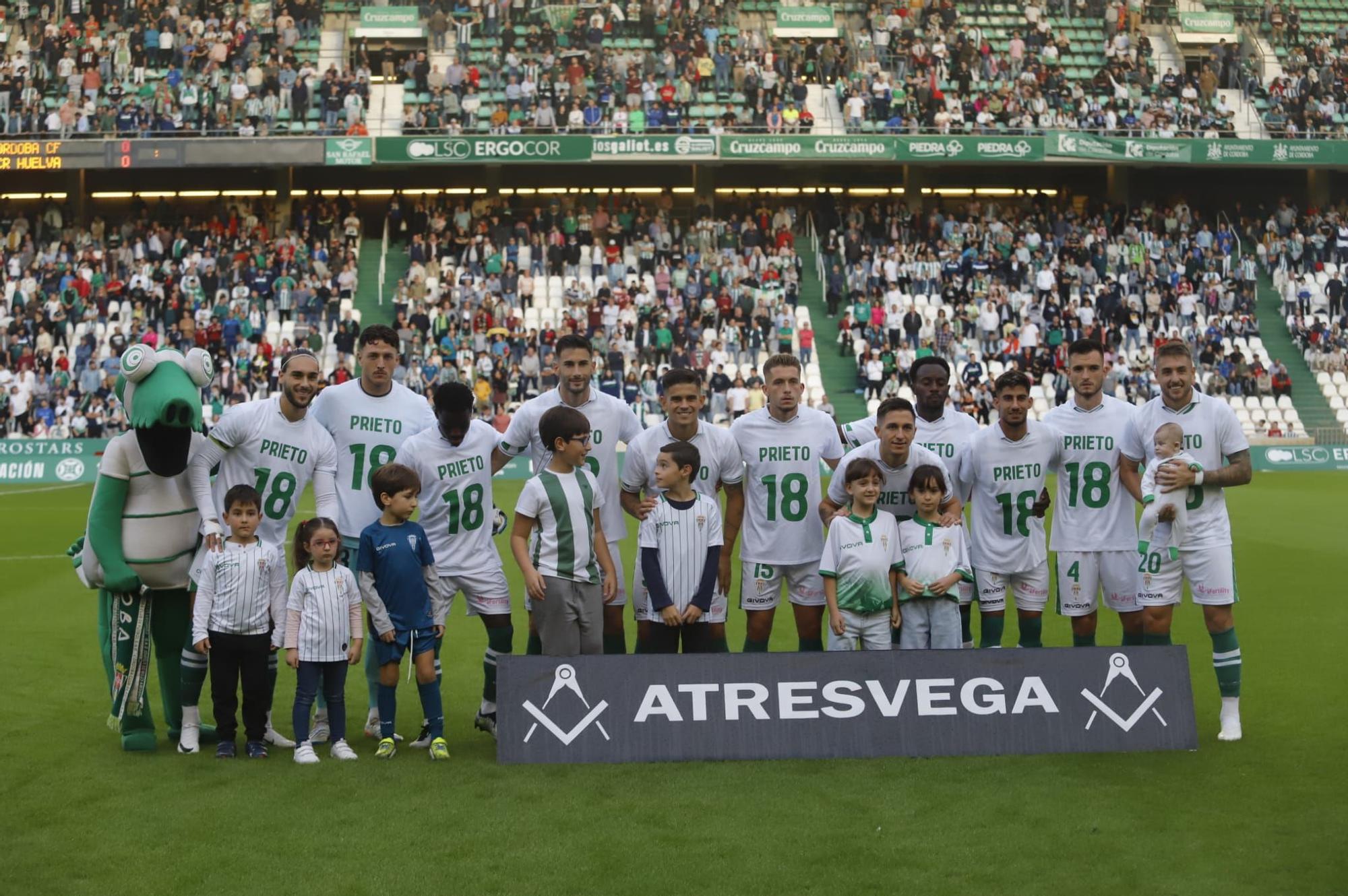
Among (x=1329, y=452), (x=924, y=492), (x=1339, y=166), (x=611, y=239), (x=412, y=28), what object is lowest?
(x=1329, y=452)

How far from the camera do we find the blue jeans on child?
733cm

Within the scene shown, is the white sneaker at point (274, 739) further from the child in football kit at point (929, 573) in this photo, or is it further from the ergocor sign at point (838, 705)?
the child in football kit at point (929, 573)

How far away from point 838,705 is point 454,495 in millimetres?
2433

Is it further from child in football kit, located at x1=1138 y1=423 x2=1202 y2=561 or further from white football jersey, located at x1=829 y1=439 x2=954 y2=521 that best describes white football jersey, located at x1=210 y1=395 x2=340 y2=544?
child in football kit, located at x1=1138 y1=423 x2=1202 y2=561

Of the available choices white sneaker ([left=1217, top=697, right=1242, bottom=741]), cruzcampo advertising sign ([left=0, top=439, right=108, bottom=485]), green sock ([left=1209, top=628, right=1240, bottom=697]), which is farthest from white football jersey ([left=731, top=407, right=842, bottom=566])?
cruzcampo advertising sign ([left=0, top=439, right=108, bottom=485])

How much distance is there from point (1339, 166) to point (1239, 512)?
80.4 ft

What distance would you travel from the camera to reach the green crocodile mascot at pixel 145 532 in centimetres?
755

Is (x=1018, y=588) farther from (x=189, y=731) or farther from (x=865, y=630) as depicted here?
(x=189, y=731)

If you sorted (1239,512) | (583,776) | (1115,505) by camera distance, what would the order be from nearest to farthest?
1. (583,776)
2. (1115,505)
3. (1239,512)

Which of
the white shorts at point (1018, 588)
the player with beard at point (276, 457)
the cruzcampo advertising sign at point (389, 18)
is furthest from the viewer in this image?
the cruzcampo advertising sign at point (389, 18)

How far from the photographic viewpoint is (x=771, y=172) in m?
42.1

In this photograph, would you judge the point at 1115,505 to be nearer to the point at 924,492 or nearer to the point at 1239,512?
the point at 924,492

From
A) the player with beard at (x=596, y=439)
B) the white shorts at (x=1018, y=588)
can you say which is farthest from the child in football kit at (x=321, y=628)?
the white shorts at (x=1018, y=588)

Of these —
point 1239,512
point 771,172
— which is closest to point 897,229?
point 771,172
